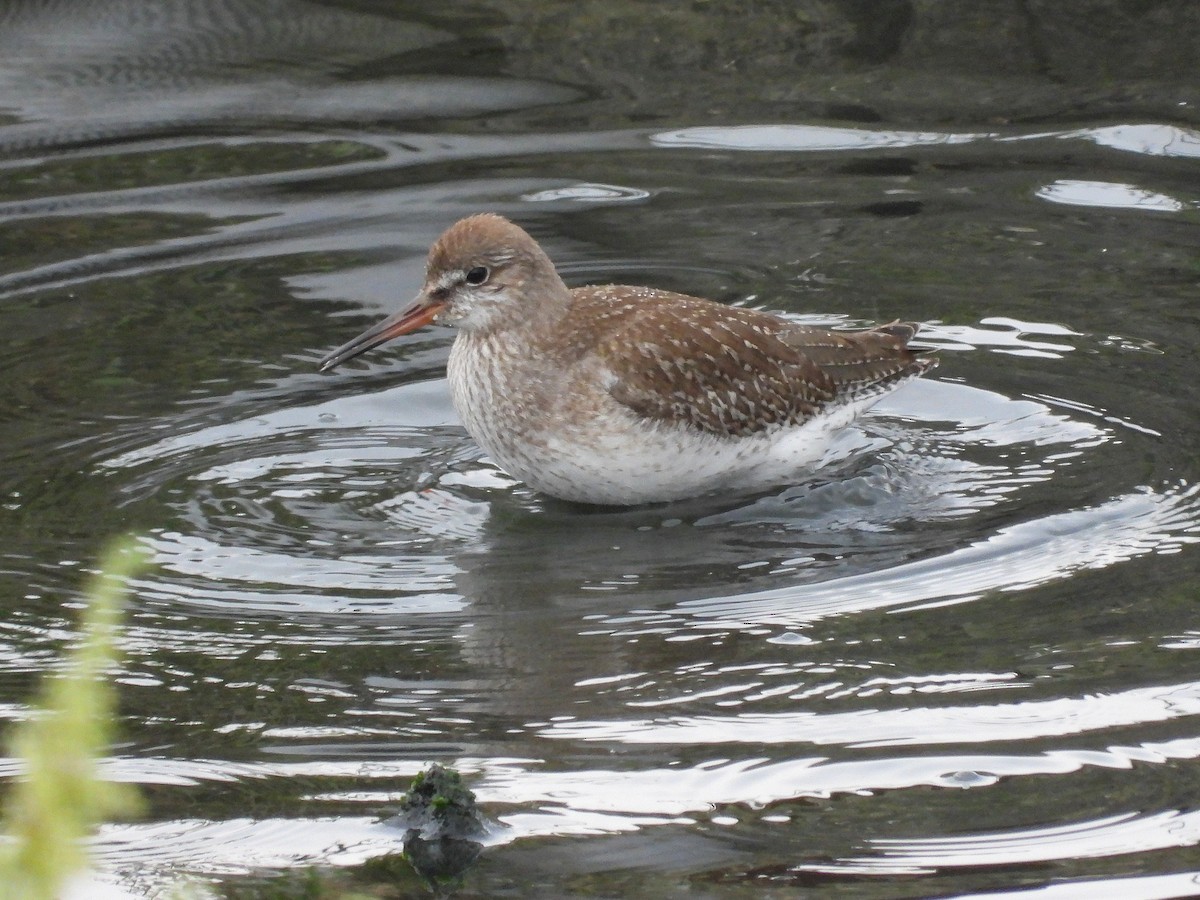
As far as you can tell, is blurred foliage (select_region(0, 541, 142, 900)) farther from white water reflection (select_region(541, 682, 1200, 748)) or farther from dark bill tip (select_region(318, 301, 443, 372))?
dark bill tip (select_region(318, 301, 443, 372))

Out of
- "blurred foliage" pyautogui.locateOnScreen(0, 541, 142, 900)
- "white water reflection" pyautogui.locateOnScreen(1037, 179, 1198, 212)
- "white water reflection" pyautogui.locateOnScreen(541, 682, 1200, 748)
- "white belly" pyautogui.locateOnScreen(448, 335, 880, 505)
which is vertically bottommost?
"white water reflection" pyautogui.locateOnScreen(541, 682, 1200, 748)

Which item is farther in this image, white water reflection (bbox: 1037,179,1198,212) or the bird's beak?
white water reflection (bbox: 1037,179,1198,212)

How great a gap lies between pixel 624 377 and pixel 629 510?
24.3 inches

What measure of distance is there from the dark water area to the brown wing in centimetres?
35

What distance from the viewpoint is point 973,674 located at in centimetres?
558

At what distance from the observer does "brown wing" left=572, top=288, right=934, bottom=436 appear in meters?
7.68

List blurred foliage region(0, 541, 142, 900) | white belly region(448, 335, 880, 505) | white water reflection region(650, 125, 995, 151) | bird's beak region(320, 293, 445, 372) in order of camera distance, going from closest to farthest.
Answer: blurred foliage region(0, 541, 142, 900)
white belly region(448, 335, 880, 505)
bird's beak region(320, 293, 445, 372)
white water reflection region(650, 125, 995, 151)

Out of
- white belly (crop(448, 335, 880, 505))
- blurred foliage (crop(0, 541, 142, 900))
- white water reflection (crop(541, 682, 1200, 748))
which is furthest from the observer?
white belly (crop(448, 335, 880, 505))

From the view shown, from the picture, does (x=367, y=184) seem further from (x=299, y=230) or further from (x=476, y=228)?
(x=476, y=228)

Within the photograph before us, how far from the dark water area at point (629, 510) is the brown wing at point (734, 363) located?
1.16ft

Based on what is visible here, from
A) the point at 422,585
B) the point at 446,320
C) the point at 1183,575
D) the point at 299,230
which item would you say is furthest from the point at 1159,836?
the point at 299,230

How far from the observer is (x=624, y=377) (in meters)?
7.61

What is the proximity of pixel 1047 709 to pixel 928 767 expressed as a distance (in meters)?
0.59

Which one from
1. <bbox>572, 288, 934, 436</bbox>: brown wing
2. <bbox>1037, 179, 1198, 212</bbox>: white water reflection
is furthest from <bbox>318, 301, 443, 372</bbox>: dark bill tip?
<bbox>1037, 179, 1198, 212</bbox>: white water reflection
